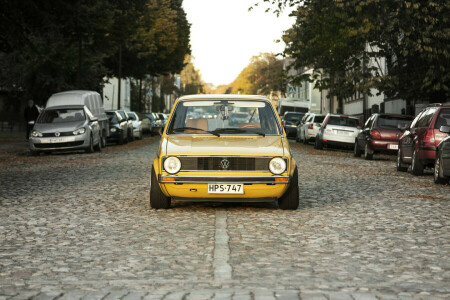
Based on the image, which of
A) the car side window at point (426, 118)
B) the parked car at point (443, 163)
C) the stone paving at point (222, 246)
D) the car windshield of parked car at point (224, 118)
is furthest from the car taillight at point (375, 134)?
the car windshield of parked car at point (224, 118)

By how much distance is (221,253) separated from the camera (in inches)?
288

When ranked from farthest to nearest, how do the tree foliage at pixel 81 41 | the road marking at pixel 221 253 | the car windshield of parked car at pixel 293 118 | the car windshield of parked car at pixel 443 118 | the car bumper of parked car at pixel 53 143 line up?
the car windshield of parked car at pixel 293 118
the car bumper of parked car at pixel 53 143
the tree foliage at pixel 81 41
the car windshield of parked car at pixel 443 118
the road marking at pixel 221 253

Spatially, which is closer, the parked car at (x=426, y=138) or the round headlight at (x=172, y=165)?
the round headlight at (x=172, y=165)

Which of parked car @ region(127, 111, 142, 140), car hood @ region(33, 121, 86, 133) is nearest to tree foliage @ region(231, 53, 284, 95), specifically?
parked car @ region(127, 111, 142, 140)

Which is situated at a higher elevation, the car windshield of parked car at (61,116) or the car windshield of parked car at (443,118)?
the car windshield of parked car at (443,118)

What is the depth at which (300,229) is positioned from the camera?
9008mm

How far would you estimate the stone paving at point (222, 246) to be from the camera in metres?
5.89

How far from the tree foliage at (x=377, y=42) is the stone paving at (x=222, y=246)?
14457 mm

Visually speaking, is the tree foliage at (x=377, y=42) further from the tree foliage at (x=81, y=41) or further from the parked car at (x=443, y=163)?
the parked car at (x=443, y=163)

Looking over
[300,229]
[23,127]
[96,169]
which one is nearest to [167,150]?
[300,229]

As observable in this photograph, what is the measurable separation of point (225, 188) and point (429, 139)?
878 cm

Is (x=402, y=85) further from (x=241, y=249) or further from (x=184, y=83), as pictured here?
(x=184, y=83)

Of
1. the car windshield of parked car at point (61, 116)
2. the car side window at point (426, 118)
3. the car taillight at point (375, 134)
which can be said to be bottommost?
the car taillight at point (375, 134)

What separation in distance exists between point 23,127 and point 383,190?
1673 inches
